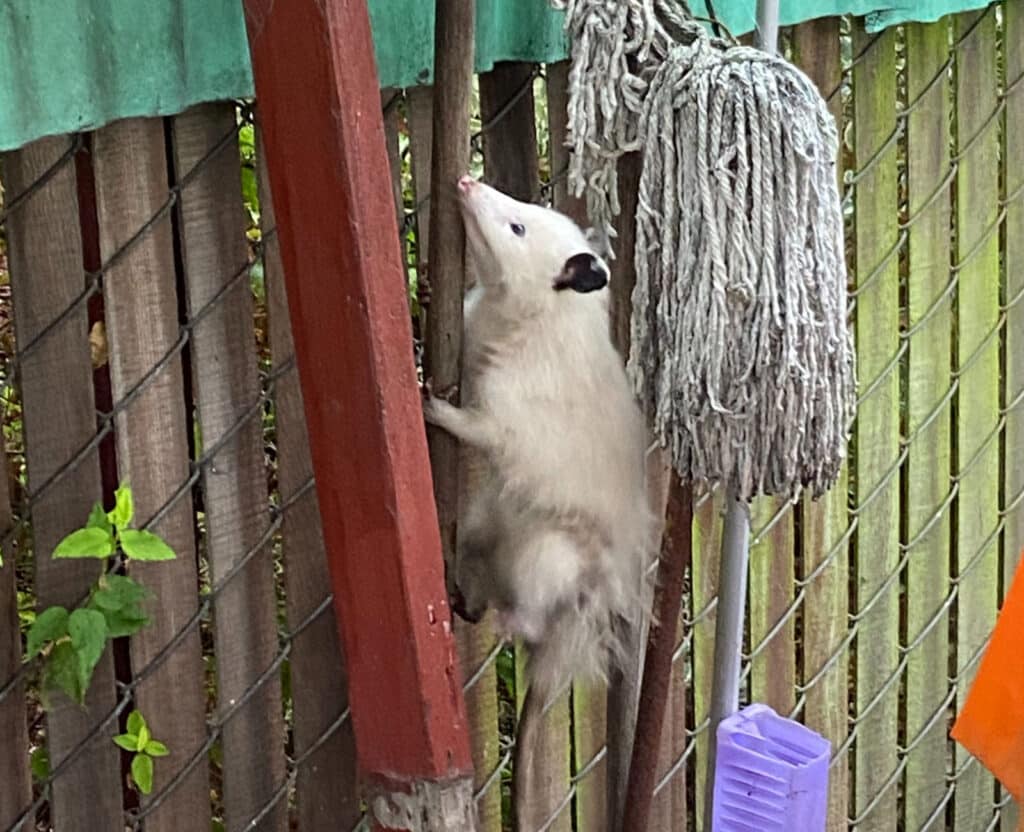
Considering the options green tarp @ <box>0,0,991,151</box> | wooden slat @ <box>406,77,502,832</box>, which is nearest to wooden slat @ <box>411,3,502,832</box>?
wooden slat @ <box>406,77,502,832</box>

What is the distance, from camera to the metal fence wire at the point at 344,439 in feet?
5.50

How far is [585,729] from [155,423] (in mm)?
819

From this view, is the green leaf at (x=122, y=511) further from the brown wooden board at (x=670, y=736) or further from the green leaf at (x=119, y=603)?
the brown wooden board at (x=670, y=736)

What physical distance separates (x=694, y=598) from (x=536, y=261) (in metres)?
0.63

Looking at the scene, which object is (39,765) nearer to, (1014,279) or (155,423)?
(155,423)

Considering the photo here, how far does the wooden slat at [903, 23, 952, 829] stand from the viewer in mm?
2385

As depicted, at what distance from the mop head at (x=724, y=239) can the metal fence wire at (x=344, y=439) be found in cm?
29

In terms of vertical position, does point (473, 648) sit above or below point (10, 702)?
below

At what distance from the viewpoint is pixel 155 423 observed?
1727 millimetres

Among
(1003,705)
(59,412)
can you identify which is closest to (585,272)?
(59,412)

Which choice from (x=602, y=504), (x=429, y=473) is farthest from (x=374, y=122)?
(x=602, y=504)

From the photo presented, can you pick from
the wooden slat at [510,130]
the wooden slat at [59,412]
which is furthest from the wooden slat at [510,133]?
the wooden slat at [59,412]

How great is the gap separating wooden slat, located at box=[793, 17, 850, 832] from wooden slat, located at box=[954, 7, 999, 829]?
26cm

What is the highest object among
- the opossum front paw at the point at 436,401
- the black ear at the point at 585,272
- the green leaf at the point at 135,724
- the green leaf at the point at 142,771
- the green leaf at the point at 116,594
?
the black ear at the point at 585,272
